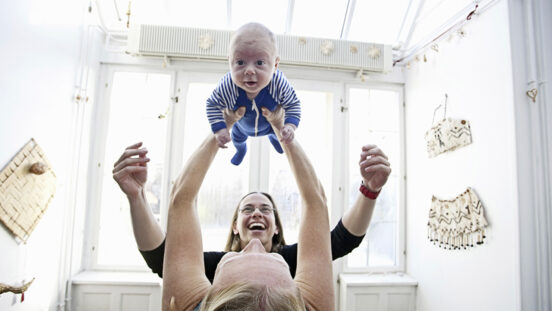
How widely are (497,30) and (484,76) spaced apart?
0.94ft

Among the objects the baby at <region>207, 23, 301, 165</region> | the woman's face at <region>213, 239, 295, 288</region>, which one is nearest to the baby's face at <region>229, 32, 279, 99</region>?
the baby at <region>207, 23, 301, 165</region>

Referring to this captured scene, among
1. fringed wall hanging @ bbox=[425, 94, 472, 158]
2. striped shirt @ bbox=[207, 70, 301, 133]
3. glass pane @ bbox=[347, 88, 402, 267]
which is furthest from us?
glass pane @ bbox=[347, 88, 402, 267]

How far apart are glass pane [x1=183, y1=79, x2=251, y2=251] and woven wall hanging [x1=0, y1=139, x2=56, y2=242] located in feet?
3.64

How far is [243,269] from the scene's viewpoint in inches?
25.6

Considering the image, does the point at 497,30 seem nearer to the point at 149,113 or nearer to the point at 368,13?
the point at 368,13

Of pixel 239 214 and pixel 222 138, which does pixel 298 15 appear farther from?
pixel 222 138

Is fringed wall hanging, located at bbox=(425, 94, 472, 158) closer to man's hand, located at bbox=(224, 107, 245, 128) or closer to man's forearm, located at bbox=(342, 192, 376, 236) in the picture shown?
man's forearm, located at bbox=(342, 192, 376, 236)

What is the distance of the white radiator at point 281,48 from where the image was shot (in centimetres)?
280

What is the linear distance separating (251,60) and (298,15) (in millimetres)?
2474

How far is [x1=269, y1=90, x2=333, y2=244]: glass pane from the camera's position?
10.00 ft

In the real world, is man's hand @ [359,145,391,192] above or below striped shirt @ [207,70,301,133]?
below

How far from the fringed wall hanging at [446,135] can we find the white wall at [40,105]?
9.49 ft

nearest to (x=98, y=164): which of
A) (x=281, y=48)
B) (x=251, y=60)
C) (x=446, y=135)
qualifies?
(x=281, y=48)

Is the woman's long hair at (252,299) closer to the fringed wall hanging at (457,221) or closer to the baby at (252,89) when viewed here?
the baby at (252,89)
